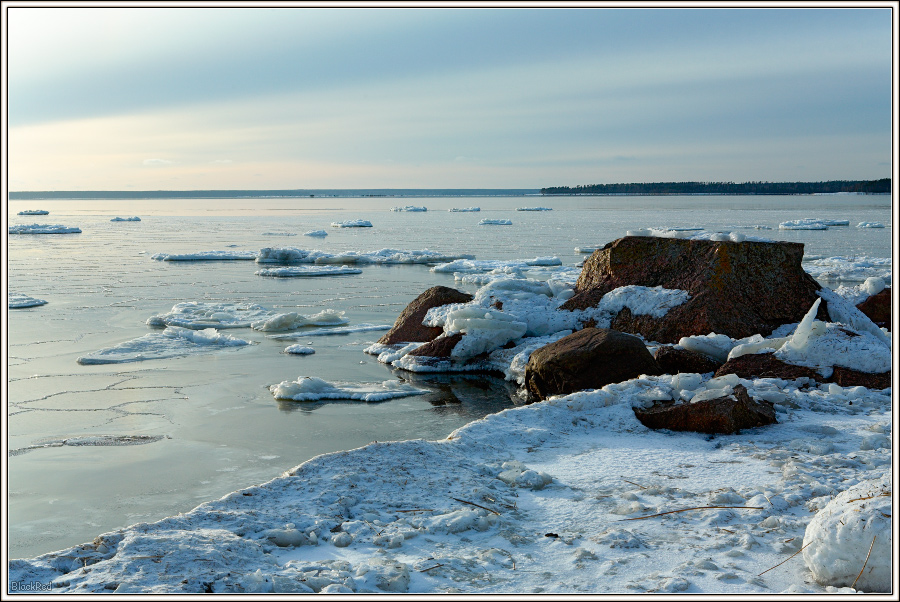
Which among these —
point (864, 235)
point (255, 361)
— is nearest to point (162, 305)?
point (255, 361)

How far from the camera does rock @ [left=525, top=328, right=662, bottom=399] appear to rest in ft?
21.9

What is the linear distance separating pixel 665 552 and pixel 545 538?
0.59 meters

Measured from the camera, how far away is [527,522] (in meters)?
3.76

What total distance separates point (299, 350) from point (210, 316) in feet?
9.96

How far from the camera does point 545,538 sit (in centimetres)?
356

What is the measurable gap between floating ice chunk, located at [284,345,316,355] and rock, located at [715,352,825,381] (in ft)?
16.8

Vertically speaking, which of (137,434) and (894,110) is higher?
(894,110)

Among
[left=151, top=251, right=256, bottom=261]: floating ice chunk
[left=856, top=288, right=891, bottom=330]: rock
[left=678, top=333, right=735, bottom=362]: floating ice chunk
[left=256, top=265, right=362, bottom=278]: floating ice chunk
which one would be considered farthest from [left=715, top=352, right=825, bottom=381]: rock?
[left=151, top=251, right=256, bottom=261]: floating ice chunk

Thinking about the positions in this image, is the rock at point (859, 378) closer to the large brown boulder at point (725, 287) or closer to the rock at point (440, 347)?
the large brown boulder at point (725, 287)

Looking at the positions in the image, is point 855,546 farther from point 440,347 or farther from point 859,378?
point 440,347

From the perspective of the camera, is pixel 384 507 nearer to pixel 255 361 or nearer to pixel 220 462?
pixel 220 462

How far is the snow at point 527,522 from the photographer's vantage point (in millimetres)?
3047

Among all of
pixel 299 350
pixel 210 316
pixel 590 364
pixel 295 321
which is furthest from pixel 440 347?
pixel 210 316

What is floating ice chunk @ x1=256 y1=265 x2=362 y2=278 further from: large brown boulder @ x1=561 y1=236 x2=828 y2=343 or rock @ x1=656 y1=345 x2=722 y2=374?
rock @ x1=656 y1=345 x2=722 y2=374
